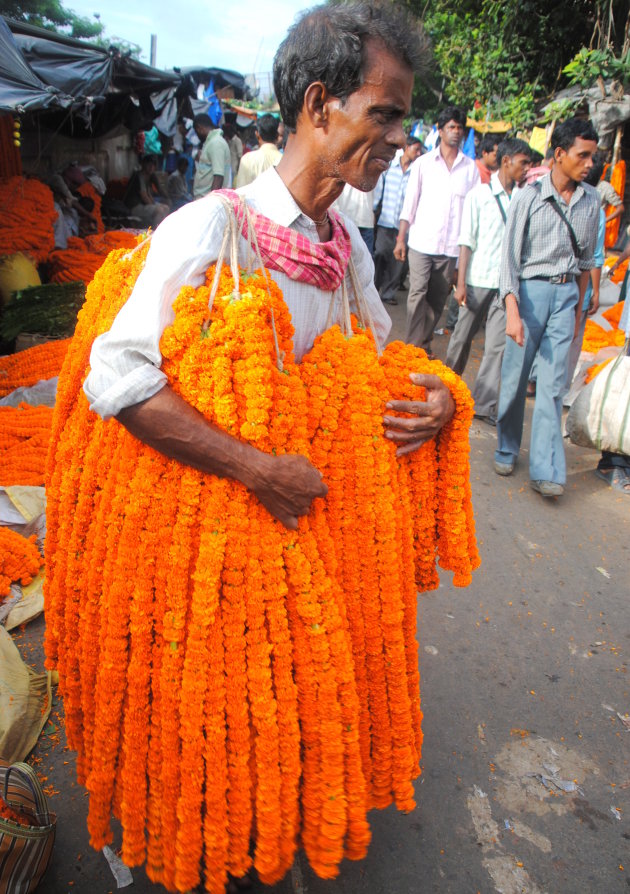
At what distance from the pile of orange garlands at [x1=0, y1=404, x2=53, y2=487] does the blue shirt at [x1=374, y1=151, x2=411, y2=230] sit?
5.51m

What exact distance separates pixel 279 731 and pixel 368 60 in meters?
1.47

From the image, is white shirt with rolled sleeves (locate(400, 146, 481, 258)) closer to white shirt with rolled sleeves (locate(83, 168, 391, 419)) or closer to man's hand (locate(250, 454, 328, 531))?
white shirt with rolled sleeves (locate(83, 168, 391, 419))

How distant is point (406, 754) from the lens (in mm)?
1603

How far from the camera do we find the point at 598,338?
679 cm

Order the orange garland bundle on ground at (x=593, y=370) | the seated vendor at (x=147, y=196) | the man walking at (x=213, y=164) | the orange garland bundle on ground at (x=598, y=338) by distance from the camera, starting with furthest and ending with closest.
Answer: the seated vendor at (x=147, y=196) < the man walking at (x=213, y=164) < the orange garland bundle on ground at (x=598, y=338) < the orange garland bundle on ground at (x=593, y=370)

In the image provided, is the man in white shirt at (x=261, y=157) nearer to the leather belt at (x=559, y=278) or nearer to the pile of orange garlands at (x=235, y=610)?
the leather belt at (x=559, y=278)

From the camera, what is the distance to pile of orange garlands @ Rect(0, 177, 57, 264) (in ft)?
22.6

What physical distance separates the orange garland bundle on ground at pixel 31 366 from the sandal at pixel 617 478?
4.32 m

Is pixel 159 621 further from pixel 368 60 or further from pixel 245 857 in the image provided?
pixel 368 60

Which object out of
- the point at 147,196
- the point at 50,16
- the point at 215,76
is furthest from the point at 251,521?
the point at 50,16

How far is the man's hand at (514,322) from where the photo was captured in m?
4.09

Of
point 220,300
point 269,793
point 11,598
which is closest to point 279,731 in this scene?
point 269,793

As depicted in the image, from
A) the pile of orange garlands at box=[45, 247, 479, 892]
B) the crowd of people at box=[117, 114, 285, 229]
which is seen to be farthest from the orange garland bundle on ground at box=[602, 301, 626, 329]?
the pile of orange garlands at box=[45, 247, 479, 892]

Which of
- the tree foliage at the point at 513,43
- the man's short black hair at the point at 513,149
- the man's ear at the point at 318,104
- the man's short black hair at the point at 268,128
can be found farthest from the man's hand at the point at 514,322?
the tree foliage at the point at 513,43
